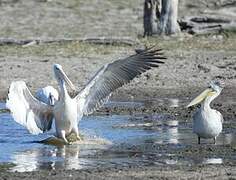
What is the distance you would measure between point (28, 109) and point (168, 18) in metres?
10.4

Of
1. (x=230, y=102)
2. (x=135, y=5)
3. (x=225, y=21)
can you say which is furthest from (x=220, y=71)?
(x=135, y=5)

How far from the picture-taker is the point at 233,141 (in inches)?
496

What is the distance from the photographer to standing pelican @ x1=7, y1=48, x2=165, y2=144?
13211mm

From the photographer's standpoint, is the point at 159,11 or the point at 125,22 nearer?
the point at 159,11

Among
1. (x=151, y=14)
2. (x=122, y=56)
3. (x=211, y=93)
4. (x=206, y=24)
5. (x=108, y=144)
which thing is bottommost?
(x=108, y=144)

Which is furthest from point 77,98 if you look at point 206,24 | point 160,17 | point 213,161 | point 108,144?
point 206,24

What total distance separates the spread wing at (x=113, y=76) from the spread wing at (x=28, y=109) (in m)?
0.48

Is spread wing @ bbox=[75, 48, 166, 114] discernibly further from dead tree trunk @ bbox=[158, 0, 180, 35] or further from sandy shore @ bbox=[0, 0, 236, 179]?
dead tree trunk @ bbox=[158, 0, 180, 35]

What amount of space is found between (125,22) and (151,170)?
52.9 feet

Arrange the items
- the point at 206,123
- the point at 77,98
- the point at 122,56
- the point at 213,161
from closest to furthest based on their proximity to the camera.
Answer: the point at 213,161 → the point at 206,123 → the point at 77,98 → the point at 122,56

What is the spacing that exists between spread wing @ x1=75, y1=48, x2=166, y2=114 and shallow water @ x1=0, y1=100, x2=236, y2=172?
1.34ft

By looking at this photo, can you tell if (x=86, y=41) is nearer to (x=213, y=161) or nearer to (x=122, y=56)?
(x=122, y=56)

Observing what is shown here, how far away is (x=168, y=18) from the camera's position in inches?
914

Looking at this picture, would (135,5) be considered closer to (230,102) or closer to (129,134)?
(230,102)
